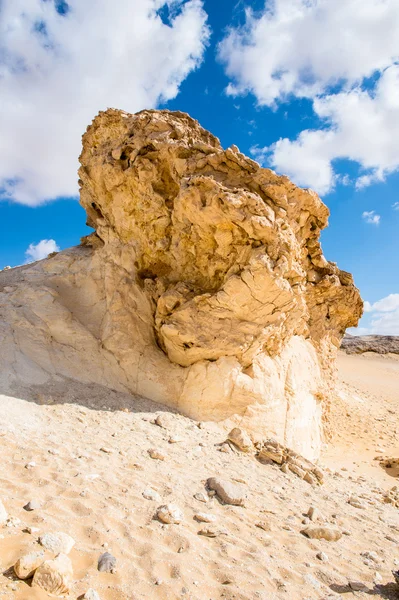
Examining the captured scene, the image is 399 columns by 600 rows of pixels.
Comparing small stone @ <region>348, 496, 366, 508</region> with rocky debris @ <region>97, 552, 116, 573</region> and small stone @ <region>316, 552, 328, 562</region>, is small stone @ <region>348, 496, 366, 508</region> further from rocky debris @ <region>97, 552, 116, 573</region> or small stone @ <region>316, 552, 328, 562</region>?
rocky debris @ <region>97, 552, 116, 573</region>

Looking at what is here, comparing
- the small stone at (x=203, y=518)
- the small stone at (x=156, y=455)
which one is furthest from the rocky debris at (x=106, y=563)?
the small stone at (x=156, y=455)

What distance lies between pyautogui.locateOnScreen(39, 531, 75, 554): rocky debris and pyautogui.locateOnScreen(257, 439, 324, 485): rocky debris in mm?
3983

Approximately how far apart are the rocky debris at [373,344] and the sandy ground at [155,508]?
106 ft

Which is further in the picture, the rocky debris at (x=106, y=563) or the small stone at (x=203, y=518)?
the small stone at (x=203, y=518)

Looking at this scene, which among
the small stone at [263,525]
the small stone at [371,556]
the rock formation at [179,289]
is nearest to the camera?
the small stone at [371,556]

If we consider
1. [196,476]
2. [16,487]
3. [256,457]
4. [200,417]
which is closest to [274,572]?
[196,476]

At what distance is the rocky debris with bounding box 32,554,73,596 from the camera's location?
2.56 metres

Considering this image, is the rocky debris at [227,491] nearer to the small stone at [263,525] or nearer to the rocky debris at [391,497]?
the small stone at [263,525]

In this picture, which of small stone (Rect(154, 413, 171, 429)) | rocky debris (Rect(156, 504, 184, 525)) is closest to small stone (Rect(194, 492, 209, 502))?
rocky debris (Rect(156, 504, 184, 525))

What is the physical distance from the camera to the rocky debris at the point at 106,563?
114 inches

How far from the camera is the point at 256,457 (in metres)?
6.39

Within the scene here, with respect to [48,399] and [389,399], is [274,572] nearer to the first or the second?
[48,399]

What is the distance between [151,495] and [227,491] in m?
0.97

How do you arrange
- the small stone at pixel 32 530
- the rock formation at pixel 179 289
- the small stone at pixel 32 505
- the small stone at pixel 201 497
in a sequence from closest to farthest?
the small stone at pixel 32 530 → the small stone at pixel 32 505 → the small stone at pixel 201 497 → the rock formation at pixel 179 289
